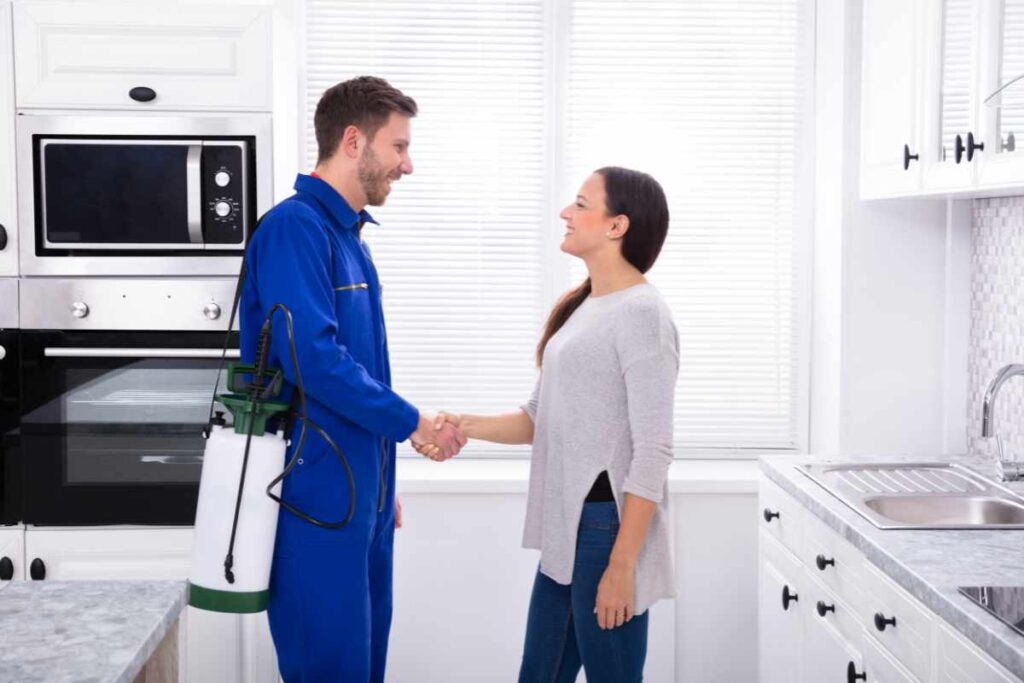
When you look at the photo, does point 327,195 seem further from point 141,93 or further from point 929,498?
point 929,498

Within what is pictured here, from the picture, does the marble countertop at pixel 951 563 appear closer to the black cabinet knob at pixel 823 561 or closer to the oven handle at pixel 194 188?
the black cabinet knob at pixel 823 561

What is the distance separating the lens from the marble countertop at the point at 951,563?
1510mm

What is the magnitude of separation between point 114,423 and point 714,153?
187 cm

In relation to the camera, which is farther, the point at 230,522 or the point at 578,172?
the point at 578,172

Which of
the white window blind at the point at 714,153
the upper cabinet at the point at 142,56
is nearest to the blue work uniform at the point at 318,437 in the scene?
the upper cabinet at the point at 142,56

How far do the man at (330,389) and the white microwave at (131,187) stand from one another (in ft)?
1.68

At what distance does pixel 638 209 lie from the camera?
2242 millimetres

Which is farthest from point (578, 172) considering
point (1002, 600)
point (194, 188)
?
point (1002, 600)

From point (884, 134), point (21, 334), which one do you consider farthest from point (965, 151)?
point (21, 334)

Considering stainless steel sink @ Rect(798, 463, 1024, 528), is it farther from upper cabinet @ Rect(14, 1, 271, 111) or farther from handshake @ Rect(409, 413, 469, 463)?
upper cabinet @ Rect(14, 1, 271, 111)

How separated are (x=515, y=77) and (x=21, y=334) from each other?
1.56m

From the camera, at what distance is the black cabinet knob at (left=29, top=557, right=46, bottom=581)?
111 inches

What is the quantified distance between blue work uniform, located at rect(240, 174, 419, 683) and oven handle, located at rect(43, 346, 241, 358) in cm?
56

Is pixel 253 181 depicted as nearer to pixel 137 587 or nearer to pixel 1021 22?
pixel 137 587
